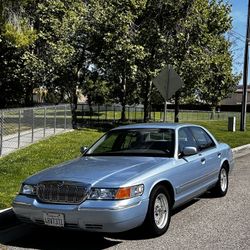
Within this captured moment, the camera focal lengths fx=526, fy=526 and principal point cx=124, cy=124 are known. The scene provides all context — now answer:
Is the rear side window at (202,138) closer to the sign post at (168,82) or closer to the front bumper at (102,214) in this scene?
the front bumper at (102,214)

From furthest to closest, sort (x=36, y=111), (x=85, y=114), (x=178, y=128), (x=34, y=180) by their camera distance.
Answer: (x=85, y=114) < (x=36, y=111) < (x=178, y=128) < (x=34, y=180)

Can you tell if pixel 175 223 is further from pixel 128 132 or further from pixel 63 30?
pixel 63 30

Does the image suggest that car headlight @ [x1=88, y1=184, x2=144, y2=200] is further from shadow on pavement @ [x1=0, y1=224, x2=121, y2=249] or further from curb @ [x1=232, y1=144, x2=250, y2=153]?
curb @ [x1=232, y1=144, x2=250, y2=153]

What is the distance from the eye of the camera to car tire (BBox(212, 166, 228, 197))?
9750mm

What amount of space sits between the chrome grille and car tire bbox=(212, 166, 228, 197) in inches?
155

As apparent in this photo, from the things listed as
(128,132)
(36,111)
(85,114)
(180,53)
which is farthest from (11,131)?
(85,114)

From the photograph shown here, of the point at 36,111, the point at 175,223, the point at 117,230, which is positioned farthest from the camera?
the point at 36,111

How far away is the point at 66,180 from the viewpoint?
6.59 metres

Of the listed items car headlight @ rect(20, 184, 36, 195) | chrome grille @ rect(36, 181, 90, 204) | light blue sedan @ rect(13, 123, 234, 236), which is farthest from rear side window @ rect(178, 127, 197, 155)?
car headlight @ rect(20, 184, 36, 195)

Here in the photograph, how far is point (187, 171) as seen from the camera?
7969mm

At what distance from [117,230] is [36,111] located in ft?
41.8

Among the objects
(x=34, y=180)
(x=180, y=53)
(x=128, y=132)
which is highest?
(x=180, y=53)

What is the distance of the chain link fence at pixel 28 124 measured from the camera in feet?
52.0

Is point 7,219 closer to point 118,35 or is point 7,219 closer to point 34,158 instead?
point 34,158
